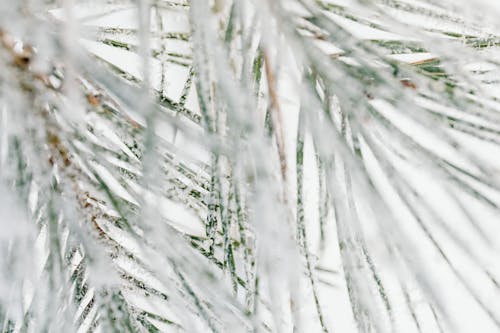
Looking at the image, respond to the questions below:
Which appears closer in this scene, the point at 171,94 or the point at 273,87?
the point at 273,87

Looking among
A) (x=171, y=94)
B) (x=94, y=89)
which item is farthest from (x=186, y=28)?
(x=171, y=94)

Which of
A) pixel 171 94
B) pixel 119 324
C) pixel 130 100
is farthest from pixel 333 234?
pixel 130 100

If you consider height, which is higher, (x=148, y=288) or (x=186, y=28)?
(x=186, y=28)

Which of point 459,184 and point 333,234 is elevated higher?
point 459,184

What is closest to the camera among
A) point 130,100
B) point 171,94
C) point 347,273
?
point 130,100

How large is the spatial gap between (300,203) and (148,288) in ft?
0.41

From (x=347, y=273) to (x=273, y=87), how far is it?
0.10m

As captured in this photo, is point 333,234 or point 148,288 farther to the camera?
point 333,234

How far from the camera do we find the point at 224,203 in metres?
0.27

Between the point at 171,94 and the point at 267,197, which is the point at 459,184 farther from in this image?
the point at 171,94

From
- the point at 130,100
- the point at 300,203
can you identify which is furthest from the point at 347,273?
the point at 130,100

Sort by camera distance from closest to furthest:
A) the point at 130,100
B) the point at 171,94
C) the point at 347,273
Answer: the point at 130,100, the point at 347,273, the point at 171,94

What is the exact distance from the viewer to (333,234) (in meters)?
0.56

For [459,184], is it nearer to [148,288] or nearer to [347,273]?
[347,273]
